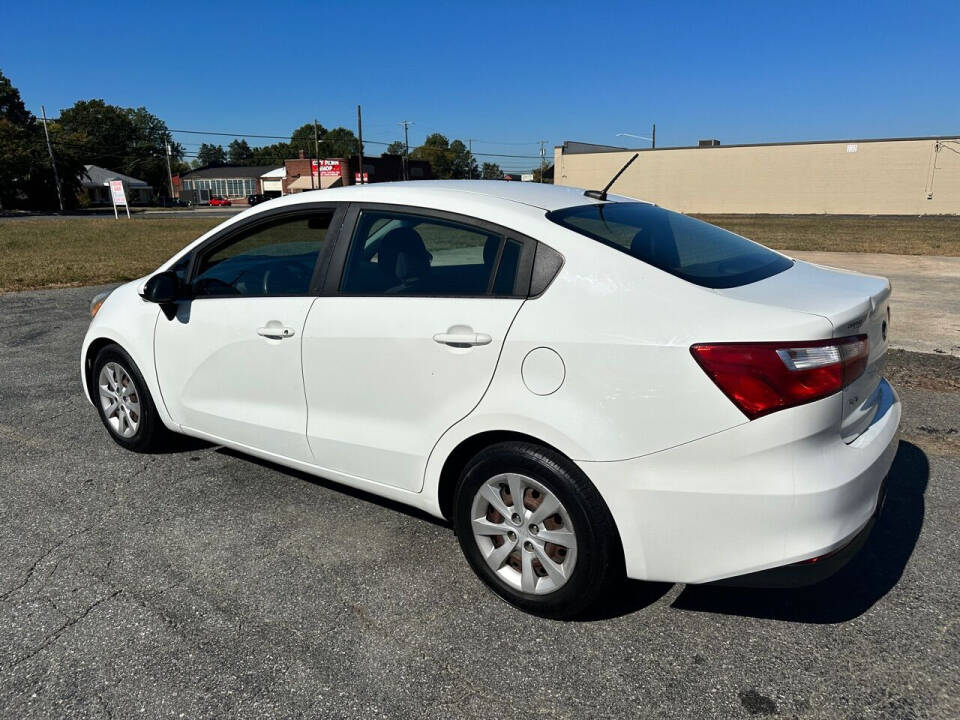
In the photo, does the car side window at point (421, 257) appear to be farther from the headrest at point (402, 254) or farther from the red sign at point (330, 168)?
the red sign at point (330, 168)

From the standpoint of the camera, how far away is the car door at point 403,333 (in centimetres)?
272

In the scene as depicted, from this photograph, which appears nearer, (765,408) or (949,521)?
(765,408)

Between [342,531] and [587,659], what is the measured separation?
142cm

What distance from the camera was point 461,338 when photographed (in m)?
2.72

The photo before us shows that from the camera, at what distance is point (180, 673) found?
7.97ft

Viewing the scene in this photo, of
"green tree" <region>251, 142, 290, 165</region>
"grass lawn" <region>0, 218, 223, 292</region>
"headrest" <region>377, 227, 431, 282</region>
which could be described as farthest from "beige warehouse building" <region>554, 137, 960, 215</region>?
"green tree" <region>251, 142, 290, 165</region>

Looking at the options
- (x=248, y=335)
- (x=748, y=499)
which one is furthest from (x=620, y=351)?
(x=248, y=335)

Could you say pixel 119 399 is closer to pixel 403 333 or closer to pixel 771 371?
pixel 403 333

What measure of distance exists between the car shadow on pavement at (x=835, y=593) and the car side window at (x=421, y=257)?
154 cm

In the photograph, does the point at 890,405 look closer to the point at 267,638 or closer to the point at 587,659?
the point at 587,659

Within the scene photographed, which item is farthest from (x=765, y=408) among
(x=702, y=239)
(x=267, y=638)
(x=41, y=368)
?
(x=41, y=368)

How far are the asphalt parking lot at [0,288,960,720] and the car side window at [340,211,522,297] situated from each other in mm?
1220

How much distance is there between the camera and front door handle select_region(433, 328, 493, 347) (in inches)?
Answer: 105

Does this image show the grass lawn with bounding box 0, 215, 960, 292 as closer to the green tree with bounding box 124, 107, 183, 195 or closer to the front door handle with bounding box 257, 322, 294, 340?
the front door handle with bounding box 257, 322, 294, 340
